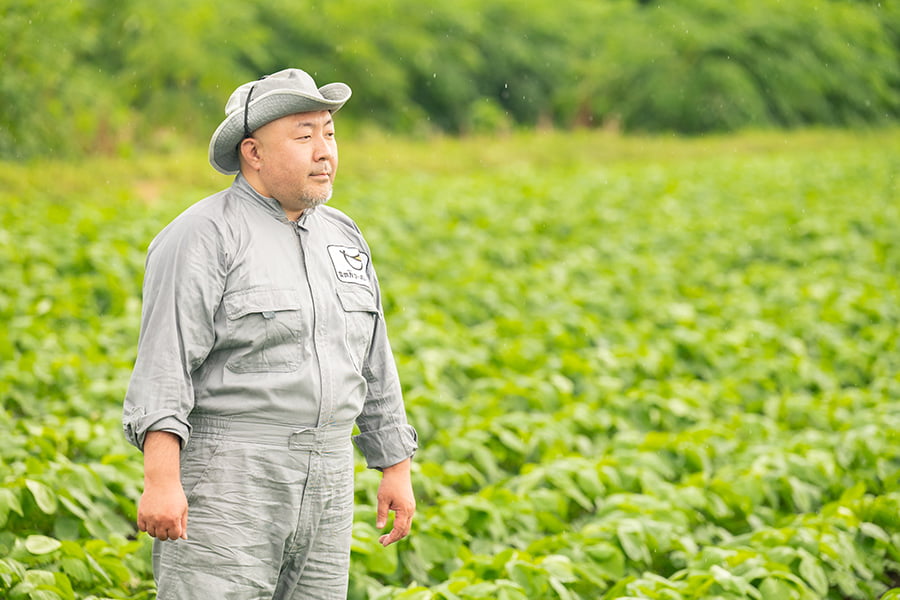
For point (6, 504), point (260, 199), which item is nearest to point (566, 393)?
point (6, 504)

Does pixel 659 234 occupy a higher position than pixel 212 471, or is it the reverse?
pixel 212 471

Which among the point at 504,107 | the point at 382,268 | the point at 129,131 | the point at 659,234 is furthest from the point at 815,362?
the point at 504,107

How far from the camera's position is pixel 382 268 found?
33.3 ft

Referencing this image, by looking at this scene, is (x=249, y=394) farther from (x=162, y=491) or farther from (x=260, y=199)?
(x=260, y=199)

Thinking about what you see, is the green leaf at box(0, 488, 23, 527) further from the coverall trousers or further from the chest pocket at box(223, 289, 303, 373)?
the chest pocket at box(223, 289, 303, 373)

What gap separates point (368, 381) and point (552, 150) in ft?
73.4

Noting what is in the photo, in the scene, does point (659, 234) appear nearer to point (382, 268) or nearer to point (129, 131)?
point (382, 268)

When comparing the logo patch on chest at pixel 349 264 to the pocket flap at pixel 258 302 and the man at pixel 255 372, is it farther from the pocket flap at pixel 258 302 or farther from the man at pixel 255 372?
the pocket flap at pixel 258 302

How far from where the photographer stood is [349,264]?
9.02 feet

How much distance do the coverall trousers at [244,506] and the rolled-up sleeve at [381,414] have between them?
0.88ft

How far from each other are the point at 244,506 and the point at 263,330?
0.41 m

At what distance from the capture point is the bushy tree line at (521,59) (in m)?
25.0

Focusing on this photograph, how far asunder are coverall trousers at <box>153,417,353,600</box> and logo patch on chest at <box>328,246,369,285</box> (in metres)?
0.39

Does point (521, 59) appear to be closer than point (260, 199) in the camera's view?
No
